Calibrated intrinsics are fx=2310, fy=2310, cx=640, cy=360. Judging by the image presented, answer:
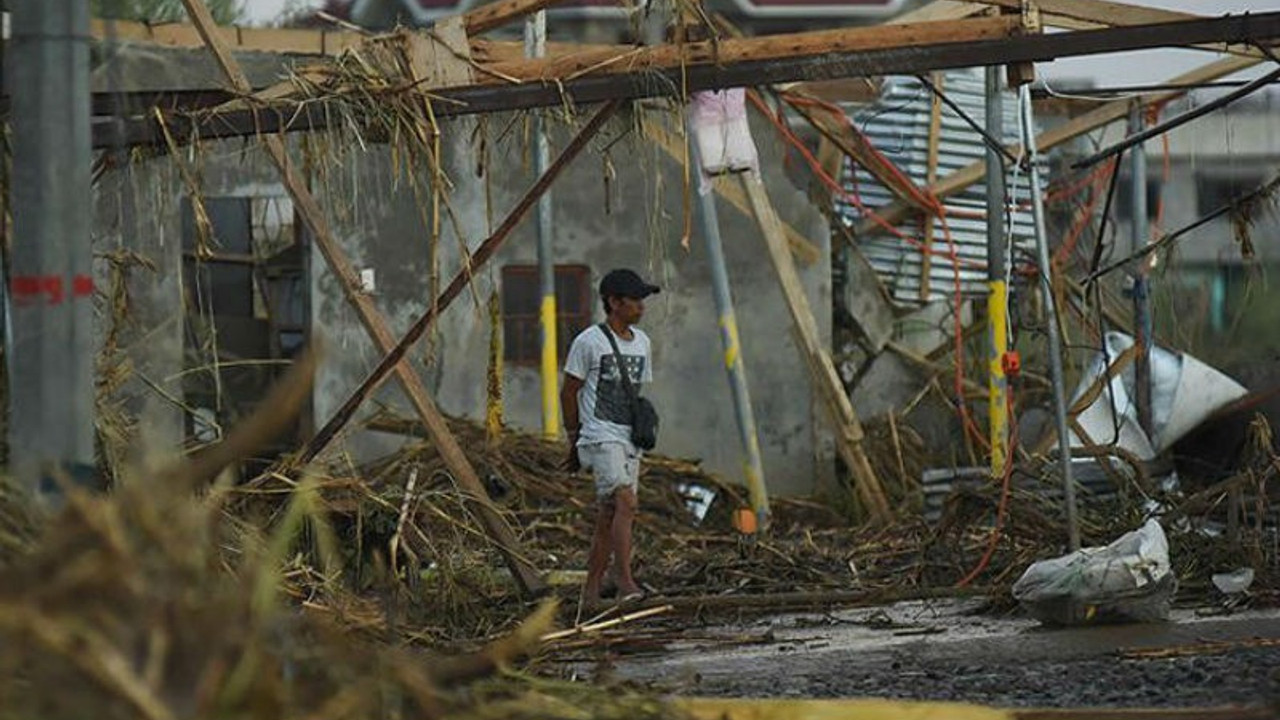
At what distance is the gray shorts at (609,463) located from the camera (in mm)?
13328

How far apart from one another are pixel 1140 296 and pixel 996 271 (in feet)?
4.47

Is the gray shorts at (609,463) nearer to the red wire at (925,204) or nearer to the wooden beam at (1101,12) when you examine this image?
the wooden beam at (1101,12)

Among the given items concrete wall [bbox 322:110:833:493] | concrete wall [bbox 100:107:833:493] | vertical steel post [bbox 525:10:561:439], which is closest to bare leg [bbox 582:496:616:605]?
vertical steel post [bbox 525:10:561:439]

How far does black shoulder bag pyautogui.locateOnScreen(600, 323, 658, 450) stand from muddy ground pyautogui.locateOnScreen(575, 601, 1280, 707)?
1235 mm

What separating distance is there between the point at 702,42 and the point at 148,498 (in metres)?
7.57

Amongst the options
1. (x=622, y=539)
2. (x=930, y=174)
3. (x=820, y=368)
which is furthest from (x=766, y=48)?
(x=930, y=174)

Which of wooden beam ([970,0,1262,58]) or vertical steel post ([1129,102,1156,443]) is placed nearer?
wooden beam ([970,0,1262,58])

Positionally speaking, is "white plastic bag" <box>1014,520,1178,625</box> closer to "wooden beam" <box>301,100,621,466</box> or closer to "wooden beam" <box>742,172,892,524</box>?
"wooden beam" <box>301,100,621,466</box>

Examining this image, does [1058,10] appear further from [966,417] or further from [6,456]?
[966,417]

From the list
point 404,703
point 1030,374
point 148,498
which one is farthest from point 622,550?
point 1030,374

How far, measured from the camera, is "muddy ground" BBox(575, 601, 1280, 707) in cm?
902

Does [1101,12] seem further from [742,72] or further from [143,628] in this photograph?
[143,628]

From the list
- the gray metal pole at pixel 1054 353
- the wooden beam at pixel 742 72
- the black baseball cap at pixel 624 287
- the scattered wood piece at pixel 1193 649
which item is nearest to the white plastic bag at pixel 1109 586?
the gray metal pole at pixel 1054 353

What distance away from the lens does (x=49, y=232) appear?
22.7 feet
